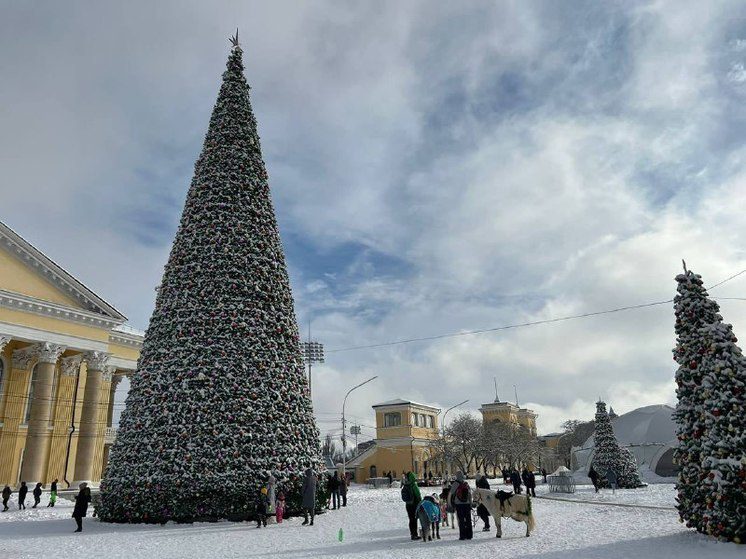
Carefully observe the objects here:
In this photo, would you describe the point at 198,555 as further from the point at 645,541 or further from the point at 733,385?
the point at 733,385

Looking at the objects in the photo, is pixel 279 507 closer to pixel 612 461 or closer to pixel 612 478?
pixel 612 478

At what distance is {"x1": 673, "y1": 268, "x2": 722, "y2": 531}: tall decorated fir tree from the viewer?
10.4 m

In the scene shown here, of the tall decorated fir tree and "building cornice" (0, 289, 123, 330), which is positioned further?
"building cornice" (0, 289, 123, 330)

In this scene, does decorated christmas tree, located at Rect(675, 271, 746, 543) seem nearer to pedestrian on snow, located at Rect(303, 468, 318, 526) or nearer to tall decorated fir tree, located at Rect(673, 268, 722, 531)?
tall decorated fir tree, located at Rect(673, 268, 722, 531)

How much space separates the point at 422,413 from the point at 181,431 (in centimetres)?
6221

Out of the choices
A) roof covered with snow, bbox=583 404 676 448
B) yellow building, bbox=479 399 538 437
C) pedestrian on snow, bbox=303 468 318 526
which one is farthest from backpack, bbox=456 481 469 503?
yellow building, bbox=479 399 538 437

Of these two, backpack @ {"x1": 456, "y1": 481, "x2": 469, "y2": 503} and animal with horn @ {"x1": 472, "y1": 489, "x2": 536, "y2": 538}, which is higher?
backpack @ {"x1": 456, "y1": 481, "x2": 469, "y2": 503}

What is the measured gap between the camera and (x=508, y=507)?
12141 millimetres

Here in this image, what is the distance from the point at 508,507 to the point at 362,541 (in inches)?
128

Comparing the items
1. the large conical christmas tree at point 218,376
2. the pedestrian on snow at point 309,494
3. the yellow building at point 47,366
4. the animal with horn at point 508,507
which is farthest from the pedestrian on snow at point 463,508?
the yellow building at point 47,366

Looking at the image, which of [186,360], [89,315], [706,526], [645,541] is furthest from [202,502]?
[89,315]

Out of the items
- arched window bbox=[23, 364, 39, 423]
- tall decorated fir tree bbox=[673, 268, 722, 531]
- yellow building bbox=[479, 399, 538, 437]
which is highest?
yellow building bbox=[479, 399, 538, 437]

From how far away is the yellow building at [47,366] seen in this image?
31250mm

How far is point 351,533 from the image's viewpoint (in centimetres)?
1291
